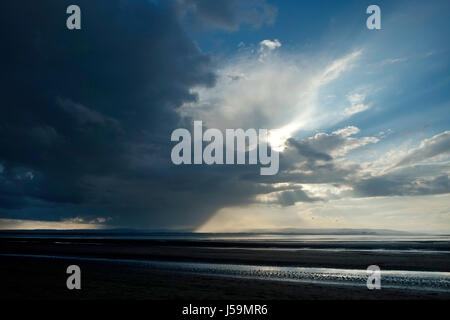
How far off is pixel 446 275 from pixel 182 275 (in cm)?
2181

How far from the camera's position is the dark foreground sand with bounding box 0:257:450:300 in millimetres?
16969

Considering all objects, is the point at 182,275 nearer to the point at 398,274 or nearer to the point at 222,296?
the point at 222,296

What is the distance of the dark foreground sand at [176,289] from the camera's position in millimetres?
16969

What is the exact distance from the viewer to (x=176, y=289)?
741 inches
